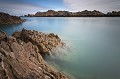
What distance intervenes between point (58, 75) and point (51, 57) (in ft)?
18.2

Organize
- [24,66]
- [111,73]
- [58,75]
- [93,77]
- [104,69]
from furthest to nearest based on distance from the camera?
[104,69], [111,73], [93,77], [58,75], [24,66]

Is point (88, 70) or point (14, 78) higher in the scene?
point (14, 78)

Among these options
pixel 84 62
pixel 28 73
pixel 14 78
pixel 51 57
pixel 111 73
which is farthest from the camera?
pixel 51 57

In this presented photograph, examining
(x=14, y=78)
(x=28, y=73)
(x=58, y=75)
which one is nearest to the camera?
(x=14, y=78)

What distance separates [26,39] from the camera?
49.9ft

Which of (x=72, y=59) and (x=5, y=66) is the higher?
(x=5, y=66)

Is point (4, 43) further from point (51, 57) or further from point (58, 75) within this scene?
point (51, 57)

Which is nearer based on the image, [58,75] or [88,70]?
[58,75]

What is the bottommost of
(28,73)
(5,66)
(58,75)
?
(58,75)

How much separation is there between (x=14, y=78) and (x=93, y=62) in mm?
8974

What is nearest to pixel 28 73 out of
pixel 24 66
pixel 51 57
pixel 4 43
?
pixel 24 66

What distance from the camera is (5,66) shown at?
6.37 m

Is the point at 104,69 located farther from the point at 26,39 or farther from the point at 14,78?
the point at 26,39

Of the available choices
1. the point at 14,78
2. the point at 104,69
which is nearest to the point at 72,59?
the point at 104,69
